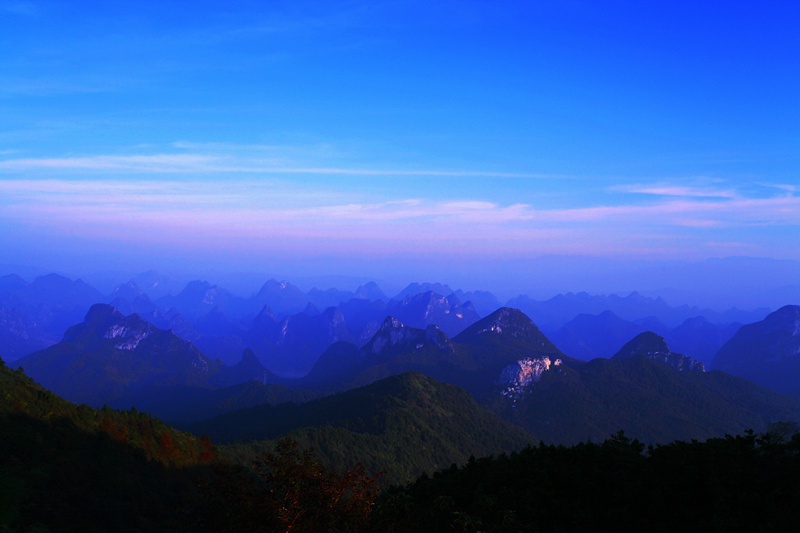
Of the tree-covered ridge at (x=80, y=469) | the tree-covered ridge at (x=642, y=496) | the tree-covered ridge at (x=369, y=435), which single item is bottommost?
the tree-covered ridge at (x=369, y=435)

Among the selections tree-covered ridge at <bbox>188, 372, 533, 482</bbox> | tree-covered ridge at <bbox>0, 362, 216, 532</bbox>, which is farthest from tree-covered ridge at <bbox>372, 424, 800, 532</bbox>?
tree-covered ridge at <bbox>188, 372, 533, 482</bbox>

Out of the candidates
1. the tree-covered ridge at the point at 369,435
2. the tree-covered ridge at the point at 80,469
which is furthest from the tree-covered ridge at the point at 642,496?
the tree-covered ridge at the point at 369,435

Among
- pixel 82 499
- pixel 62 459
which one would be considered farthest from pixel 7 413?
pixel 82 499

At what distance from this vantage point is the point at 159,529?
185 feet

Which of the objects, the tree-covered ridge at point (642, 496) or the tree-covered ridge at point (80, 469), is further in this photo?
the tree-covered ridge at point (80, 469)

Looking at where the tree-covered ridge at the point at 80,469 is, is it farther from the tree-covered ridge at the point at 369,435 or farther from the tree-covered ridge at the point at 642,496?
the tree-covered ridge at the point at 369,435

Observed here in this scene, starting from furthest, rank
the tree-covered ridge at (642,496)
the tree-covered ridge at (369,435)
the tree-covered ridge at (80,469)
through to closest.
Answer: the tree-covered ridge at (369,435), the tree-covered ridge at (80,469), the tree-covered ridge at (642,496)

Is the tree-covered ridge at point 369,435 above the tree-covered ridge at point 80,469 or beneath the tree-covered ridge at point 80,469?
beneath

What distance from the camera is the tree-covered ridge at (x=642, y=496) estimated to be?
2495 cm

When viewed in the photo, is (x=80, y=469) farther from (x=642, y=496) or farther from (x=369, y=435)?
(x=369, y=435)

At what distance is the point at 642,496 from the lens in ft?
94.1

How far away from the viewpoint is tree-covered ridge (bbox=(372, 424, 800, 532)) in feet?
81.9

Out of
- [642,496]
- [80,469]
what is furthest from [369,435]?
[642,496]

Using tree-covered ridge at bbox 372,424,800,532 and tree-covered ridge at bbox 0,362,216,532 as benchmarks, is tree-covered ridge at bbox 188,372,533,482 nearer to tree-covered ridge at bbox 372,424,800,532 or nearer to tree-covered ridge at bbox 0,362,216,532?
tree-covered ridge at bbox 0,362,216,532
